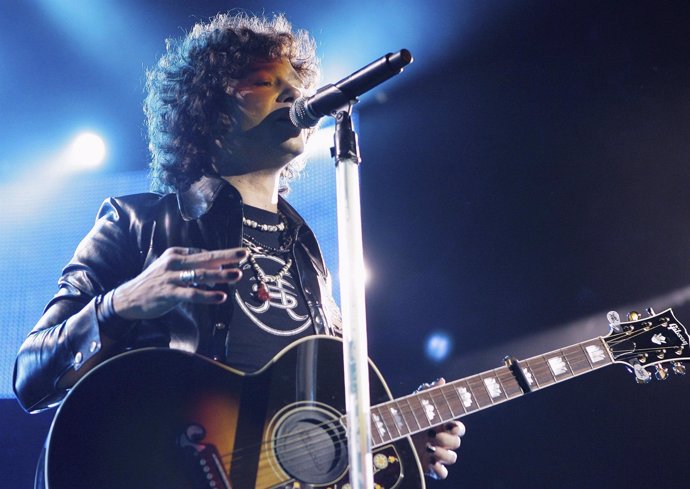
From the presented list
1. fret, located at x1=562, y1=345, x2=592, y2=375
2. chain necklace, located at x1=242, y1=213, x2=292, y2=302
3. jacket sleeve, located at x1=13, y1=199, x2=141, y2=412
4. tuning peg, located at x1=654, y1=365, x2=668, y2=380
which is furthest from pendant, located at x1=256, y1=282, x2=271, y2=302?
tuning peg, located at x1=654, y1=365, x2=668, y2=380

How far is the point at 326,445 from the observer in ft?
4.75

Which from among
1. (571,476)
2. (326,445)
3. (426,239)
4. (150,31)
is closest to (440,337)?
(426,239)

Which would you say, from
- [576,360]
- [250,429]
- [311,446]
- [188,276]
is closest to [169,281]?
[188,276]

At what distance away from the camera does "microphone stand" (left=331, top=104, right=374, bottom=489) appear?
1010mm

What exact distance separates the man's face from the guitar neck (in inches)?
35.0

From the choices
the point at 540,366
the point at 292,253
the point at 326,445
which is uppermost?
the point at 292,253

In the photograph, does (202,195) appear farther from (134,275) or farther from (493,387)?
(493,387)

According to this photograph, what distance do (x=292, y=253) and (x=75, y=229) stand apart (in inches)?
26.7

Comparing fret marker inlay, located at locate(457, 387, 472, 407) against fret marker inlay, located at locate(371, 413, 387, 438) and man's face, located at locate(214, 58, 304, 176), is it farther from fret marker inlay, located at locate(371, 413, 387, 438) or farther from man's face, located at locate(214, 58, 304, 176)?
man's face, located at locate(214, 58, 304, 176)

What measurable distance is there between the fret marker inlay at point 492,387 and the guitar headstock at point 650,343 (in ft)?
1.44

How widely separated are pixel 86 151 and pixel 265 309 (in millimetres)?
879

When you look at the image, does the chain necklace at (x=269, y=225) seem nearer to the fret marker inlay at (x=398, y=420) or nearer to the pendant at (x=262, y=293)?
the pendant at (x=262, y=293)

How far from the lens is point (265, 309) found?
1.78 meters

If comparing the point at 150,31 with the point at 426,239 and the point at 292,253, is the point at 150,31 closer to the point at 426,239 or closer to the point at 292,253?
the point at 292,253
